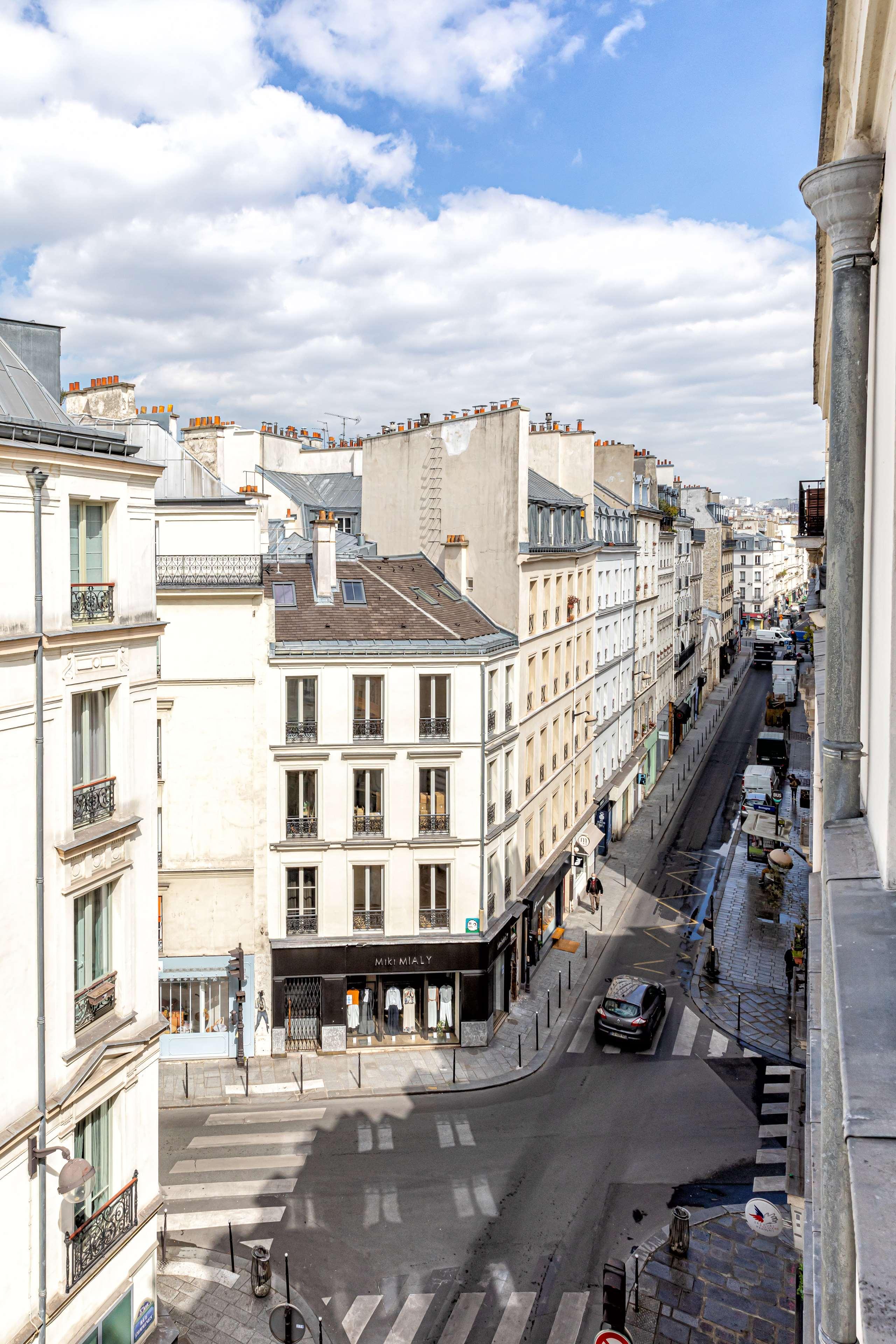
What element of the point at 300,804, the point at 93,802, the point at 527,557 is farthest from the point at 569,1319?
the point at 527,557

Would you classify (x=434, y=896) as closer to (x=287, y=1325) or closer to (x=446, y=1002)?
(x=446, y=1002)

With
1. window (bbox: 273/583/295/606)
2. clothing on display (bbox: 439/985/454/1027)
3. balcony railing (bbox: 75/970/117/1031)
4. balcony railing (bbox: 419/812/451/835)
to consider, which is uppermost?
window (bbox: 273/583/295/606)

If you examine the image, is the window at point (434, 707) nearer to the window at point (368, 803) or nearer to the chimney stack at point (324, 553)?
the window at point (368, 803)

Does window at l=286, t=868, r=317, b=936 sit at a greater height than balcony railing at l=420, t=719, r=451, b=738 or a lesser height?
lesser

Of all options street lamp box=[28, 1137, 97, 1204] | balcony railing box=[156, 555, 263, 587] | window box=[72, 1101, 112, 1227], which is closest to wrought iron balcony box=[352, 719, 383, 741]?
balcony railing box=[156, 555, 263, 587]

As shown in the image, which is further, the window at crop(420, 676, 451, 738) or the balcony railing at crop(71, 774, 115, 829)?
the window at crop(420, 676, 451, 738)

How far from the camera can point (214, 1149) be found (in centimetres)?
2288

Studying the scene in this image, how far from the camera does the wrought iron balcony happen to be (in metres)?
27.9

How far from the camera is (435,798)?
93.9 feet

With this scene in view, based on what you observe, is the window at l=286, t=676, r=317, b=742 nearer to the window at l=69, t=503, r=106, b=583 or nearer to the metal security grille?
the metal security grille

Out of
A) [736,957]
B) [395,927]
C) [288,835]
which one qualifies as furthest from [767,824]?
[288,835]

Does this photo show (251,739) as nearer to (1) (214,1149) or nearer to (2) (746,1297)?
(1) (214,1149)

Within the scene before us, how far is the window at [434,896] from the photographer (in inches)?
1121

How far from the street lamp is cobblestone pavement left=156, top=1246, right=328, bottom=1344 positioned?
550 centimetres
